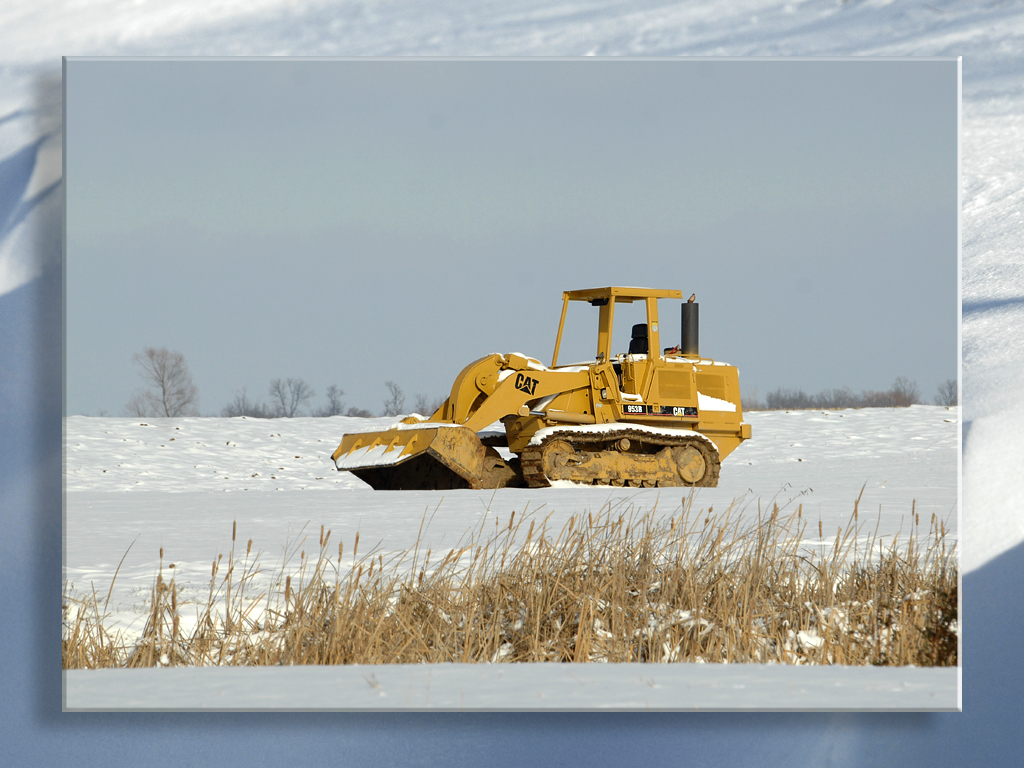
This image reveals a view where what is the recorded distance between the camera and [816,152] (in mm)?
5465

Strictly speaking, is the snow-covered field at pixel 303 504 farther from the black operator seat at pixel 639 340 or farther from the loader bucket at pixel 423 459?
the black operator seat at pixel 639 340

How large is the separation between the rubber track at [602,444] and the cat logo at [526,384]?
0.45 meters

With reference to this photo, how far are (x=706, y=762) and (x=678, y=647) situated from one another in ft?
1.62

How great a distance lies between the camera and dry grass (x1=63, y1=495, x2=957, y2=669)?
4457 millimetres

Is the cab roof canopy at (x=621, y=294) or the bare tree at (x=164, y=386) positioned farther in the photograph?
the cab roof canopy at (x=621, y=294)

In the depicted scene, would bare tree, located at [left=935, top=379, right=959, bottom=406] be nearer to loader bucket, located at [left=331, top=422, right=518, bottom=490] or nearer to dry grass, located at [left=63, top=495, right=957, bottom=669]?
dry grass, located at [left=63, top=495, right=957, bottom=669]

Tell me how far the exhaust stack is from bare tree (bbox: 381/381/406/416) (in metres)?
2.01

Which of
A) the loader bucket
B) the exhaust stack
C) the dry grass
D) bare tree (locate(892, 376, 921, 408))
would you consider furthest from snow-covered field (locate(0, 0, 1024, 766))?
the loader bucket

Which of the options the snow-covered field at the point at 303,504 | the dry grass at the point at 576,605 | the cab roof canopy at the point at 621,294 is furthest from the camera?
the cab roof canopy at the point at 621,294

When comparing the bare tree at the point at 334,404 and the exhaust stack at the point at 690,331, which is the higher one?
the exhaust stack at the point at 690,331

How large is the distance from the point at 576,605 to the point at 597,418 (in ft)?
12.6

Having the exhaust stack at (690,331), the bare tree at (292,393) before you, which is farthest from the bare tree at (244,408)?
the exhaust stack at (690,331)

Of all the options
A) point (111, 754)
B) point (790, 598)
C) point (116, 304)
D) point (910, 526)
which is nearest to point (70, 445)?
point (116, 304)

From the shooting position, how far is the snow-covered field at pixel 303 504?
471cm
